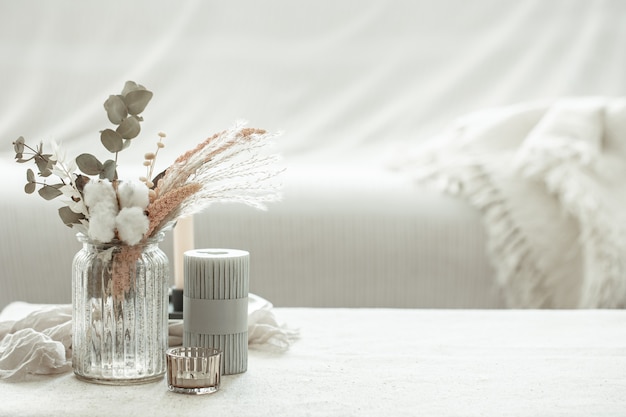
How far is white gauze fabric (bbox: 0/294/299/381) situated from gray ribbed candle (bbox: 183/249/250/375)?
0.40 feet

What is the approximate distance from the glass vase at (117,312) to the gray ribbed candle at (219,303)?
0.04 m

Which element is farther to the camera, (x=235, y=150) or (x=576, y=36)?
(x=576, y=36)

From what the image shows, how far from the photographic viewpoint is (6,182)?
1.90m

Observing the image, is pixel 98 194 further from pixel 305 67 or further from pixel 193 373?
pixel 305 67

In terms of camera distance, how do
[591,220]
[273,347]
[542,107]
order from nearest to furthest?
[273,347]
[591,220]
[542,107]

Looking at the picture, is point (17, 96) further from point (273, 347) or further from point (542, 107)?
point (273, 347)

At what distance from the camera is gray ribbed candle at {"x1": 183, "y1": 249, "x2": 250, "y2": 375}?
0.90 metres

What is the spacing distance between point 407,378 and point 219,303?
20 cm

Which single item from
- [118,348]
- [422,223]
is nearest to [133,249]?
[118,348]

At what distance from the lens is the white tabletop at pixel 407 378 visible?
0.79 metres

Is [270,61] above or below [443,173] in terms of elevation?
above

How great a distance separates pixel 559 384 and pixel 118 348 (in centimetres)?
42

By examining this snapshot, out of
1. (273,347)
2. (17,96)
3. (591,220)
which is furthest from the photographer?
(17,96)

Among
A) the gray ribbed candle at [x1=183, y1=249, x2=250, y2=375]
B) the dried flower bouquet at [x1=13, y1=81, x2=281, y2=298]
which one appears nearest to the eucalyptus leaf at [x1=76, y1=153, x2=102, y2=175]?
the dried flower bouquet at [x1=13, y1=81, x2=281, y2=298]
